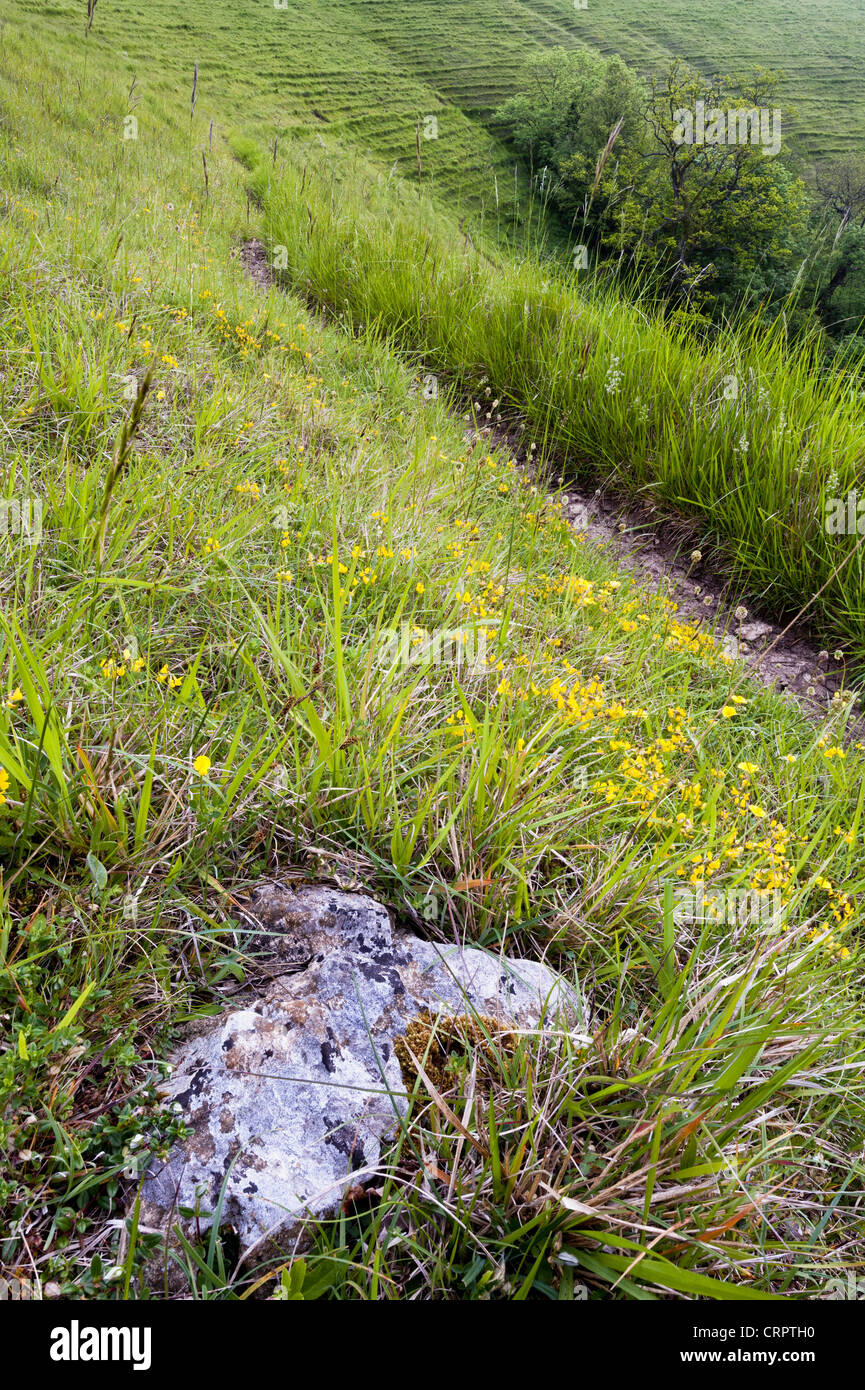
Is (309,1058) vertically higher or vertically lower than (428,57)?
lower

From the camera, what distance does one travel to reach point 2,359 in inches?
133

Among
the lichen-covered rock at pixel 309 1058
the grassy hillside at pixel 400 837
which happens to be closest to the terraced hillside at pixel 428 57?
the grassy hillside at pixel 400 837

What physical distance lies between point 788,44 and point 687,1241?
48.4m

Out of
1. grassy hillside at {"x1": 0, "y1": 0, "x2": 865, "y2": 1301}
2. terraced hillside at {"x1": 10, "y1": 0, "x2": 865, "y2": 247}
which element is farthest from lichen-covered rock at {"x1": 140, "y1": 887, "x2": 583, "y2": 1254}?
terraced hillside at {"x1": 10, "y1": 0, "x2": 865, "y2": 247}

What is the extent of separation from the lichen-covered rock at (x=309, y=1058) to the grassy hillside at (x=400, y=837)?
0.07m

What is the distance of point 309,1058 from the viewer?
4.92 ft

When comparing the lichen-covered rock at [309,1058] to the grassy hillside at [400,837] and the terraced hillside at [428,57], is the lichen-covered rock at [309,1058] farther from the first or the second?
the terraced hillside at [428,57]

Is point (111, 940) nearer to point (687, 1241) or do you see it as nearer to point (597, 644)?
point (687, 1241)

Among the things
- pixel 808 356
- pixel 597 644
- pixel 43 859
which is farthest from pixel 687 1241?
pixel 808 356

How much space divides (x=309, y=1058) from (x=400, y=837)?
0.61 metres

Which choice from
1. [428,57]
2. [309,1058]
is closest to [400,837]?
[309,1058]

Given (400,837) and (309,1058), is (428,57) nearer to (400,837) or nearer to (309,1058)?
(400,837)

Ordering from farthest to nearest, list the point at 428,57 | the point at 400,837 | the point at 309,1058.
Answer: the point at 428,57
the point at 400,837
the point at 309,1058

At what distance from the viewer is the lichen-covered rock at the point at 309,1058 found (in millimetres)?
1290
